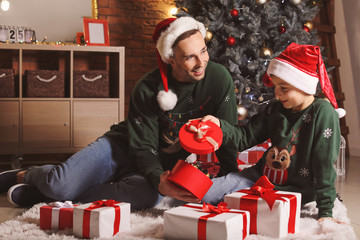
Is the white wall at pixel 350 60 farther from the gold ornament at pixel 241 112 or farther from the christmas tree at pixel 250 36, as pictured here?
the gold ornament at pixel 241 112

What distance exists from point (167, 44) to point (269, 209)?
30.2 inches

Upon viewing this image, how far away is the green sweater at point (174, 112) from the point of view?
1.68 meters

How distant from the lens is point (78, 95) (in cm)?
317

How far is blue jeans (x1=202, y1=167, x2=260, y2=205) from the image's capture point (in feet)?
5.20

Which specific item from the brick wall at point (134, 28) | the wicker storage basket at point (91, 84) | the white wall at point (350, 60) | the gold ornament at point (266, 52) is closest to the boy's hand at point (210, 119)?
the gold ornament at point (266, 52)

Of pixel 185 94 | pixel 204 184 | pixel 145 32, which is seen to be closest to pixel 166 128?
pixel 185 94

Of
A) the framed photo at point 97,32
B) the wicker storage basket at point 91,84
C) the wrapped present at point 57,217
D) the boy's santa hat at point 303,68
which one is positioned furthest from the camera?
the framed photo at point 97,32

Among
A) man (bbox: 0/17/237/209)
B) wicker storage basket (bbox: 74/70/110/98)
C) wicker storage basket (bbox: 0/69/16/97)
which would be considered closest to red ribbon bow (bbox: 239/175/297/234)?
man (bbox: 0/17/237/209)

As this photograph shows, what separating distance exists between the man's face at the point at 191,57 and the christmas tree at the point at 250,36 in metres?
1.22

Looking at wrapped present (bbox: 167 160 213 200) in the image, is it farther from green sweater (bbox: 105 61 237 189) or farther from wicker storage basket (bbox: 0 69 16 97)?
wicker storage basket (bbox: 0 69 16 97)

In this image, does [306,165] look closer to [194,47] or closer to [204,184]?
[204,184]

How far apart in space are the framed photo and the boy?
2096 mm

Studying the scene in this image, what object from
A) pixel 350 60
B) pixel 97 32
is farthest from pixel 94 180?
pixel 350 60

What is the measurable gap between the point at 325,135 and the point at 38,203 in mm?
1177
